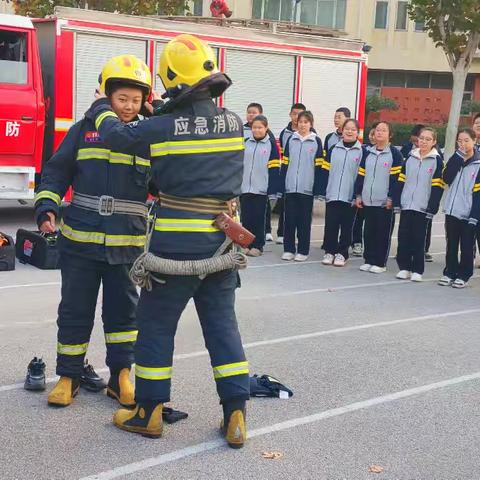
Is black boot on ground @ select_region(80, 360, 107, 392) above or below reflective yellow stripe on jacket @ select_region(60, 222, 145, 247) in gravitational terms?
below

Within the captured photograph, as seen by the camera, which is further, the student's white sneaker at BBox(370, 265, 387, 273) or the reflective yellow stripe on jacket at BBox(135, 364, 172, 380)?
the student's white sneaker at BBox(370, 265, 387, 273)

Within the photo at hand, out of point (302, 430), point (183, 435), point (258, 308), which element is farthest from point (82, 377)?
point (258, 308)

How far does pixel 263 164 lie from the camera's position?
10.2 metres

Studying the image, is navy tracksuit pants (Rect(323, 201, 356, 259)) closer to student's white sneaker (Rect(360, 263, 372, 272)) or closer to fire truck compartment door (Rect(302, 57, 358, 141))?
student's white sneaker (Rect(360, 263, 372, 272))

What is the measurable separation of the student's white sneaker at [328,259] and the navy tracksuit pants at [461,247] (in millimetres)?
1434

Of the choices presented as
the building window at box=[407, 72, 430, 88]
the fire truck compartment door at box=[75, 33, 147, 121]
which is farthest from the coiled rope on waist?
the building window at box=[407, 72, 430, 88]

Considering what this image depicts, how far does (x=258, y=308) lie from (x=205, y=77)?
3.61 metres

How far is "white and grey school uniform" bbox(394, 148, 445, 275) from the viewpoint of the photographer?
29.7 ft

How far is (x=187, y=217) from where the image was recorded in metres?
4.22

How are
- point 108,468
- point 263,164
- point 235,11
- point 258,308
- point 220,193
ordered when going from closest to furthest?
point 108,468 → point 220,193 → point 258,308 → point 263,164 → point 235,11

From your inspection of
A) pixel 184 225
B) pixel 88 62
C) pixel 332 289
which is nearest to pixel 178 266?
pixel 184 225

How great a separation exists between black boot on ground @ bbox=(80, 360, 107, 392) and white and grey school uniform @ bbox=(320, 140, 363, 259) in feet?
A: 17.6

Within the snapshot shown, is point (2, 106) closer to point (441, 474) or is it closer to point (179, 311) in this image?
point (179, 311)

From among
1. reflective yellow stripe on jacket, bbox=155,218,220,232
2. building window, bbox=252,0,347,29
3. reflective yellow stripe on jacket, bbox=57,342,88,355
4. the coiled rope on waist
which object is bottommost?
reflective yellow stripe on jacket, bbox=57,342,88,355
